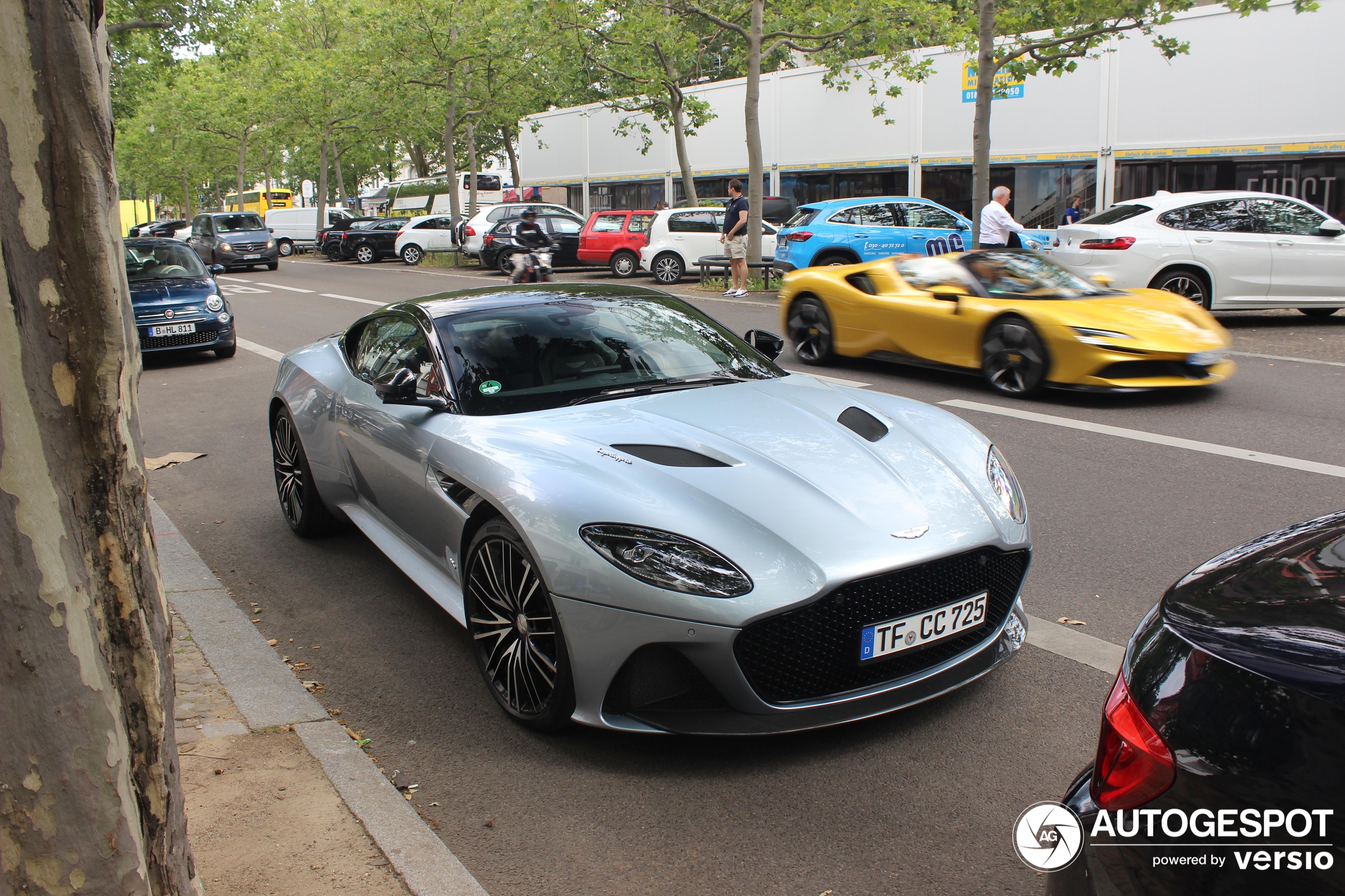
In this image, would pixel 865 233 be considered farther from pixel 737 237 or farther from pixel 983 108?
pixel 983 108

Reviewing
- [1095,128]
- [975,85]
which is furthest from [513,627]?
[975,85]

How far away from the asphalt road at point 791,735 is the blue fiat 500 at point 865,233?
11063 mm

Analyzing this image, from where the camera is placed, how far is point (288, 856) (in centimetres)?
285

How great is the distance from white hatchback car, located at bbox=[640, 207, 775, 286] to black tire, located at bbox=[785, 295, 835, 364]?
11.5 meters

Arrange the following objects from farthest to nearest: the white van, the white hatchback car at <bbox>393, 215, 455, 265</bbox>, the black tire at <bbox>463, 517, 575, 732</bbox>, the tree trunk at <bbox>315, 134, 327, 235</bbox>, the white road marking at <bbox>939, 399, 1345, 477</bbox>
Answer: the tree trunk at <bbox>315, 134, 327, 235</bbox>
the white van
the white hatchback car at <bbox>393, 215, 455, 265</bbox>
the white road marking at <bbox>939, 399, 1345, 477</bbox>
the black tire at <bbox>463, 517, 575, 732</bbox>

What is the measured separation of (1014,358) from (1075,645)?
5459 mm

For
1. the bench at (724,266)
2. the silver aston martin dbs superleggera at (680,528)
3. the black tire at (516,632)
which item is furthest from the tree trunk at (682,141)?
the black tire at (516,632)

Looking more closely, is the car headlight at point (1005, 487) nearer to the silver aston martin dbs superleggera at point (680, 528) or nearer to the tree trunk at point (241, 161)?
the silver aston martin dbs superleggera at point (680, 528)

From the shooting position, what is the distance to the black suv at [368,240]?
121 feet

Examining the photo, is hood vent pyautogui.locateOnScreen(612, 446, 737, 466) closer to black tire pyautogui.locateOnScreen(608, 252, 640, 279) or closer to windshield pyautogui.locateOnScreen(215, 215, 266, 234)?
black tire pyautogui.locateOnScreen(608, 252, 640, 279)

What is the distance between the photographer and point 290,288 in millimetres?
25781

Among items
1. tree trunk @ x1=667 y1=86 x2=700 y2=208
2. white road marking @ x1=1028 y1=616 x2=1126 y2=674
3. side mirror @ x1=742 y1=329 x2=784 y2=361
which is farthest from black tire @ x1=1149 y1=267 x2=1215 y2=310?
tree trunk @ x1=667 y1=86 x2=700 y2=208

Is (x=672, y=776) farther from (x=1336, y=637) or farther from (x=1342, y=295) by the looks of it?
(x=1342, y=295)

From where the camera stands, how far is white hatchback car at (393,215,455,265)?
3484 cm
